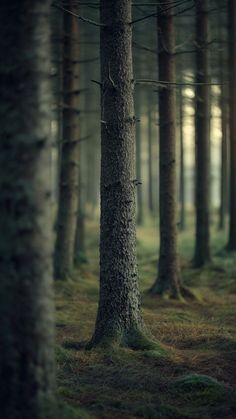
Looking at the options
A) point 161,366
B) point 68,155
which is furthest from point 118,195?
point 68,155

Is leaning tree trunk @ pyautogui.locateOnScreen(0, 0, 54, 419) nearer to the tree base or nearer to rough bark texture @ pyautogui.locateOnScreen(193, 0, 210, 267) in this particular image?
the tree base

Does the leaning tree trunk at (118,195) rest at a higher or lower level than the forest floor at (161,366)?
higher

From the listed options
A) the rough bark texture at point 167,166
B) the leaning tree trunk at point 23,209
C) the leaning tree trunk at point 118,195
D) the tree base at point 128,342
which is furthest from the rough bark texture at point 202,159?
the leaning tree trunk at point 23,209

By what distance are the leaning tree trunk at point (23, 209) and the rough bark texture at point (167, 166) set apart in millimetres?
8407

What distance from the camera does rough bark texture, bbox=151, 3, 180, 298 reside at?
13398 millimetres

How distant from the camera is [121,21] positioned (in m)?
8.72

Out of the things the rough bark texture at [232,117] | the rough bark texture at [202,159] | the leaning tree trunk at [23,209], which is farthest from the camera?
the rough bark texture at [232,117]

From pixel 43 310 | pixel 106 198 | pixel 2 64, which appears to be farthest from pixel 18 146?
pixel 106 198

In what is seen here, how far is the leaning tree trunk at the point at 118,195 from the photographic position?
8.66 meters

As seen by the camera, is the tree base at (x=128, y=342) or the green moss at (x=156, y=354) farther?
the tree base at (x=128, y=342)

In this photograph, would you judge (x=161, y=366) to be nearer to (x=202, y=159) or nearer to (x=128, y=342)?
(x=128, y=342)

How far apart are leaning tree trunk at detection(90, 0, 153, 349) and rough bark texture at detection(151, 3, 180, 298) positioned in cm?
464

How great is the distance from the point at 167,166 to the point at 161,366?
649 cm

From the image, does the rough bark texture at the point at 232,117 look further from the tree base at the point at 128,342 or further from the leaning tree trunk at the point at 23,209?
the leaning tree trunk at the point at 23,209
